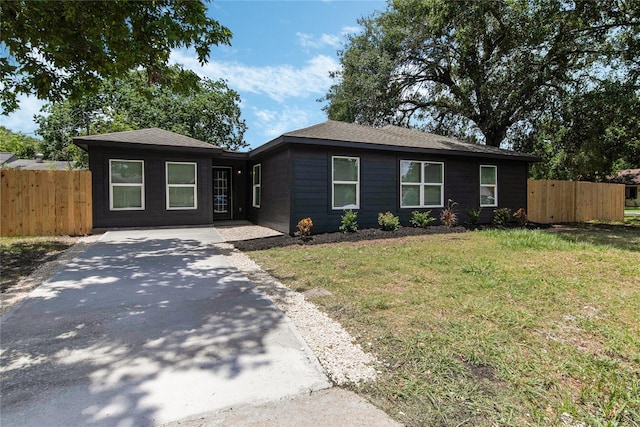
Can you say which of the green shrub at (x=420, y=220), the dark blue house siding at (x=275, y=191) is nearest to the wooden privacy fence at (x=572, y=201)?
the green shrub at (x=420, y=220)

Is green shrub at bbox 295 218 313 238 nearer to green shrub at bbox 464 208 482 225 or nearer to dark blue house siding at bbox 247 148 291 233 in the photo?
dark blue house siding at bbox 247 148 291 233

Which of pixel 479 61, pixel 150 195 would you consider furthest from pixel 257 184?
pixel 479 61

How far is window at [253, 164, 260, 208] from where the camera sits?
37.3ft

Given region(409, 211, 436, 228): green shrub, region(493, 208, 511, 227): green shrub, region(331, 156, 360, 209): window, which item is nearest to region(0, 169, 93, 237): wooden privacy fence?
region(331, 156, 360, 209): window

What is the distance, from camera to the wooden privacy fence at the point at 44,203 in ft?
26.7

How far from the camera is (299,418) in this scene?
1847 mm

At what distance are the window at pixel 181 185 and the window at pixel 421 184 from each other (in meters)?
6.47

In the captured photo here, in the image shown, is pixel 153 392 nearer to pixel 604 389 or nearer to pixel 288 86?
pixel 604 389

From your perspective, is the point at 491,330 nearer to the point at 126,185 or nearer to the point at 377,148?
the point at 377,148

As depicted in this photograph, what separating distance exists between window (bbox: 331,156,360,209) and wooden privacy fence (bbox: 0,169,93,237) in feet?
21.7

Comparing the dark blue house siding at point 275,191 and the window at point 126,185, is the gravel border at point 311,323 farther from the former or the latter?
the window at point 126,185

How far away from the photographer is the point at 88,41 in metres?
5.97

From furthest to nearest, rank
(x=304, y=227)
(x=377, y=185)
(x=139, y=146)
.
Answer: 1. (x=377, y=185)
2. (x=139, y=146)
3. (x=304, y=227)

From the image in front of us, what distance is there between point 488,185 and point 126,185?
11.9 m
